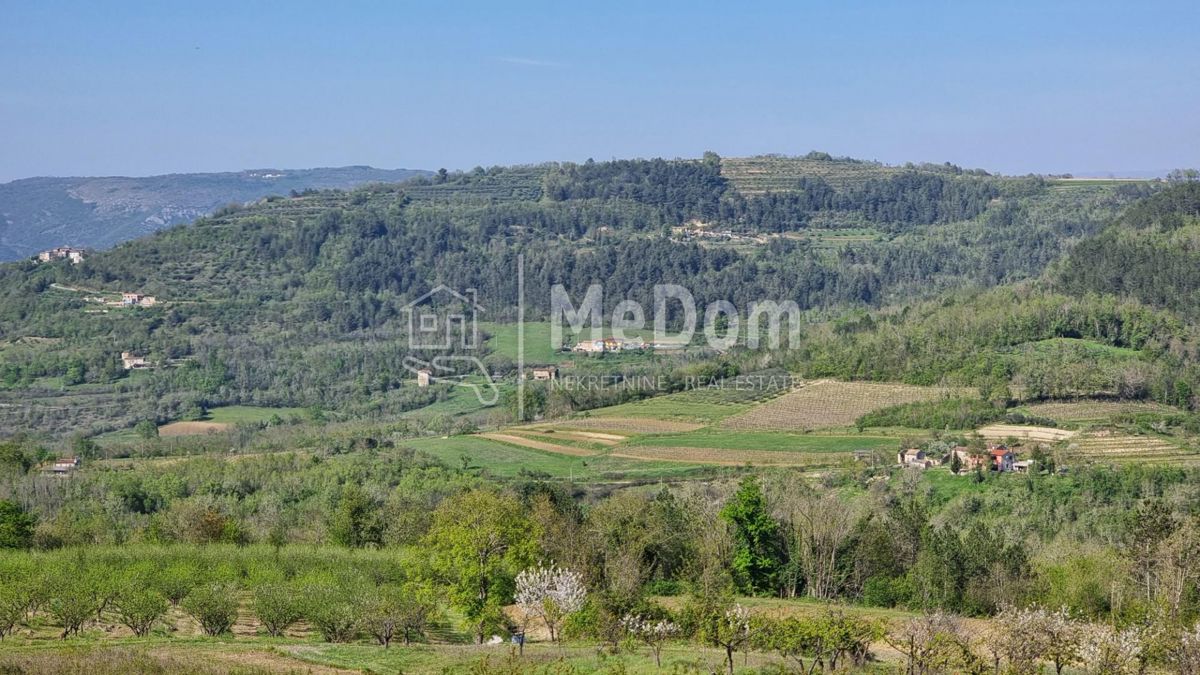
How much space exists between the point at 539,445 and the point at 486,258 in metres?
78.1

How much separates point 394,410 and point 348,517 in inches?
2070

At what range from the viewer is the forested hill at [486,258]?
112938mm

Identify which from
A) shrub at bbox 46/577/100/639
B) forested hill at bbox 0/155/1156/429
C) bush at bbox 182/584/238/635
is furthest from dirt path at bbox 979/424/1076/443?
forested hill at bbox 0/155/1156/429

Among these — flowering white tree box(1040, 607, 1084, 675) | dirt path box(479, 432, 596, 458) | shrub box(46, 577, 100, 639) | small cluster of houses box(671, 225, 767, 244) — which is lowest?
dirt path box(479, 432, 596, 458)

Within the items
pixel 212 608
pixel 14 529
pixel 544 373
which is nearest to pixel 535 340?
pixel 544 373

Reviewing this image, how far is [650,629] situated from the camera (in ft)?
97.5

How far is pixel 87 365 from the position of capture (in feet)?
347

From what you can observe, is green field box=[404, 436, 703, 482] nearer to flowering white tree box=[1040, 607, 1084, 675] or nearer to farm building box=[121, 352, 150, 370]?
flowering white tree box=[1040, 607, 1084, 675]

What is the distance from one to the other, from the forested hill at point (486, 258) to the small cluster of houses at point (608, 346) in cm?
1586

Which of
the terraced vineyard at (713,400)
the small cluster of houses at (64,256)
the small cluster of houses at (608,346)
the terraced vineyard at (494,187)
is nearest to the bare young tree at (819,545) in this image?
the terraced vineyard at (713,400)

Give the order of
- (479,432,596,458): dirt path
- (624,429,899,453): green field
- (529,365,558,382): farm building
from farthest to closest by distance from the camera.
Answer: (529,365,558,382): farm building < (479,432,596,458): dirt path < (624,429,899,453): green field

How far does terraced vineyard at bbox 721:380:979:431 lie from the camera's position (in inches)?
2849

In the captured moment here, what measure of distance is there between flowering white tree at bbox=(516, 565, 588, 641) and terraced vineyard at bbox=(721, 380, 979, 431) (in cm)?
4179

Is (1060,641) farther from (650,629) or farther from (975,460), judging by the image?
(975,460)
